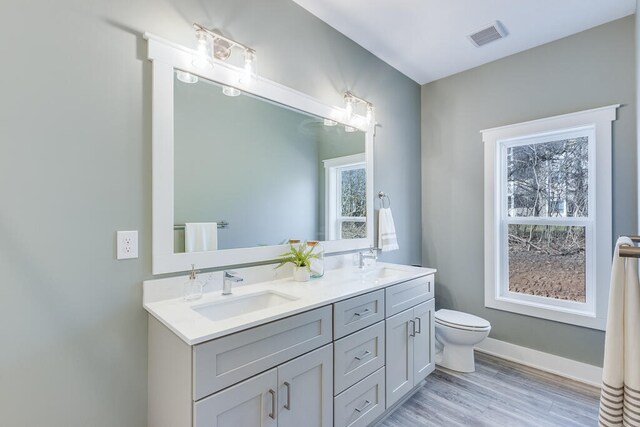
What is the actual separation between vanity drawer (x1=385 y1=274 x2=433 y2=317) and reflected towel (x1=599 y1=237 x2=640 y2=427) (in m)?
1.11

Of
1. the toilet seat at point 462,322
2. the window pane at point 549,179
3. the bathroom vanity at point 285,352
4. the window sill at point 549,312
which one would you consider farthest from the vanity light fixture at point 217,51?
the window sill at point 549,312

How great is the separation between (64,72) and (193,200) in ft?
2.34

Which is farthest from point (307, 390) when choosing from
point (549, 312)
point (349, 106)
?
point (549, 312)

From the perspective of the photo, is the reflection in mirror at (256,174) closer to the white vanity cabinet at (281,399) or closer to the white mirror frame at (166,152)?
the white mirror frame at (166,152)

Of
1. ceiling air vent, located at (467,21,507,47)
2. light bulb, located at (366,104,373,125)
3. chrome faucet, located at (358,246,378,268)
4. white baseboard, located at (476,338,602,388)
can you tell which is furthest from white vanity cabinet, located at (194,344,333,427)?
ceiling air vent, located at (467,21,507,47)

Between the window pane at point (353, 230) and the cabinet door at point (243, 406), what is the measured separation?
1335mm

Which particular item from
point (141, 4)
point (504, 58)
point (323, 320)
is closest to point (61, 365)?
point (323, 320)

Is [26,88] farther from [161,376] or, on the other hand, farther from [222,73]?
[161,376]

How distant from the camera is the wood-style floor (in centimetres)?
188

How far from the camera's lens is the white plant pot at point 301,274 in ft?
6.12

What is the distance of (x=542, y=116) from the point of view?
2.52 meters

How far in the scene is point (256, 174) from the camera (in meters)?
1.86

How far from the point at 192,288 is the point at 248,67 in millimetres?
1229

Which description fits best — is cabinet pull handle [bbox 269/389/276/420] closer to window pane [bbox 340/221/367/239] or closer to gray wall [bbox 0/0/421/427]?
gray wall [bbox 0/0/421/427]
